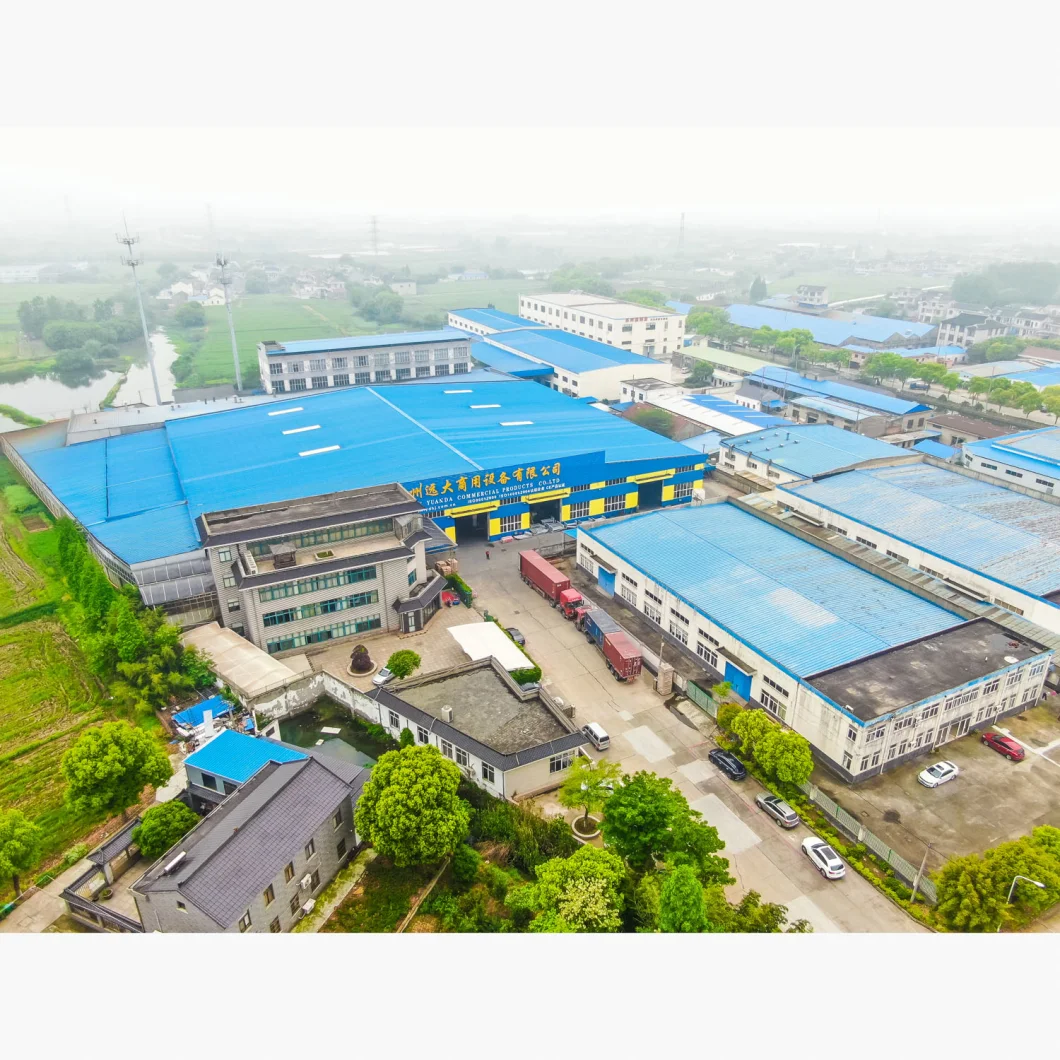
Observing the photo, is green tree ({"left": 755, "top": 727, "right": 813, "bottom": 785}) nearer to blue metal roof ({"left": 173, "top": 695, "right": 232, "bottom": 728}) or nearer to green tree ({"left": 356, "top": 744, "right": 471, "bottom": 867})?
green tree ({"left": 356, "top": 744, "right": 471, "bottom": 867})

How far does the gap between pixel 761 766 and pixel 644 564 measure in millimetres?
8556

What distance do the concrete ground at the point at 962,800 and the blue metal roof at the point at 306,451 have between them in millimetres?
17688

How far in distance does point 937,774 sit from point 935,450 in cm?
Answer: 2628

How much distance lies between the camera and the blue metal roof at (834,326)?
67.8 meters

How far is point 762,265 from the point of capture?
181 m

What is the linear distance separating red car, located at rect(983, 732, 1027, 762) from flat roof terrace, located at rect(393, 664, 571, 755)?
37.2 feet

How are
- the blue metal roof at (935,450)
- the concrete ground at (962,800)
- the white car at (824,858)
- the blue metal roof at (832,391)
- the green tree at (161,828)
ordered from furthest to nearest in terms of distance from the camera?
the blue metal roof at (832,391), the blue metal roof at (935,450), the concrete ground at (962,800), the white car at (824,858), the green tree at (161,828)

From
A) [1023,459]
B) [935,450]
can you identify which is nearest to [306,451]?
[935,450]

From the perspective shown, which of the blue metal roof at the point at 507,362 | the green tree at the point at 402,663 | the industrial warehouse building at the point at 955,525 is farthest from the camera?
the blue metal roof at the point at 507,362

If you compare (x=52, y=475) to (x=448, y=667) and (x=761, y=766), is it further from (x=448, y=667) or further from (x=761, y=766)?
(x=761, y=766)

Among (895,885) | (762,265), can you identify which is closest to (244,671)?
(895,885)

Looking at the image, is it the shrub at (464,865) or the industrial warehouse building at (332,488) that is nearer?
the shrub at (464,865)

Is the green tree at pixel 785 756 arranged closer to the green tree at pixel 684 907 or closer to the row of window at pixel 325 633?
the green tree at pixel 684 907

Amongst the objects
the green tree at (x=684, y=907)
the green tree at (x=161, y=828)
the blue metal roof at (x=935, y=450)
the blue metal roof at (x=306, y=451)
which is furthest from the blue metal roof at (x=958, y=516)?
the green tree at (x=161, y=828)
